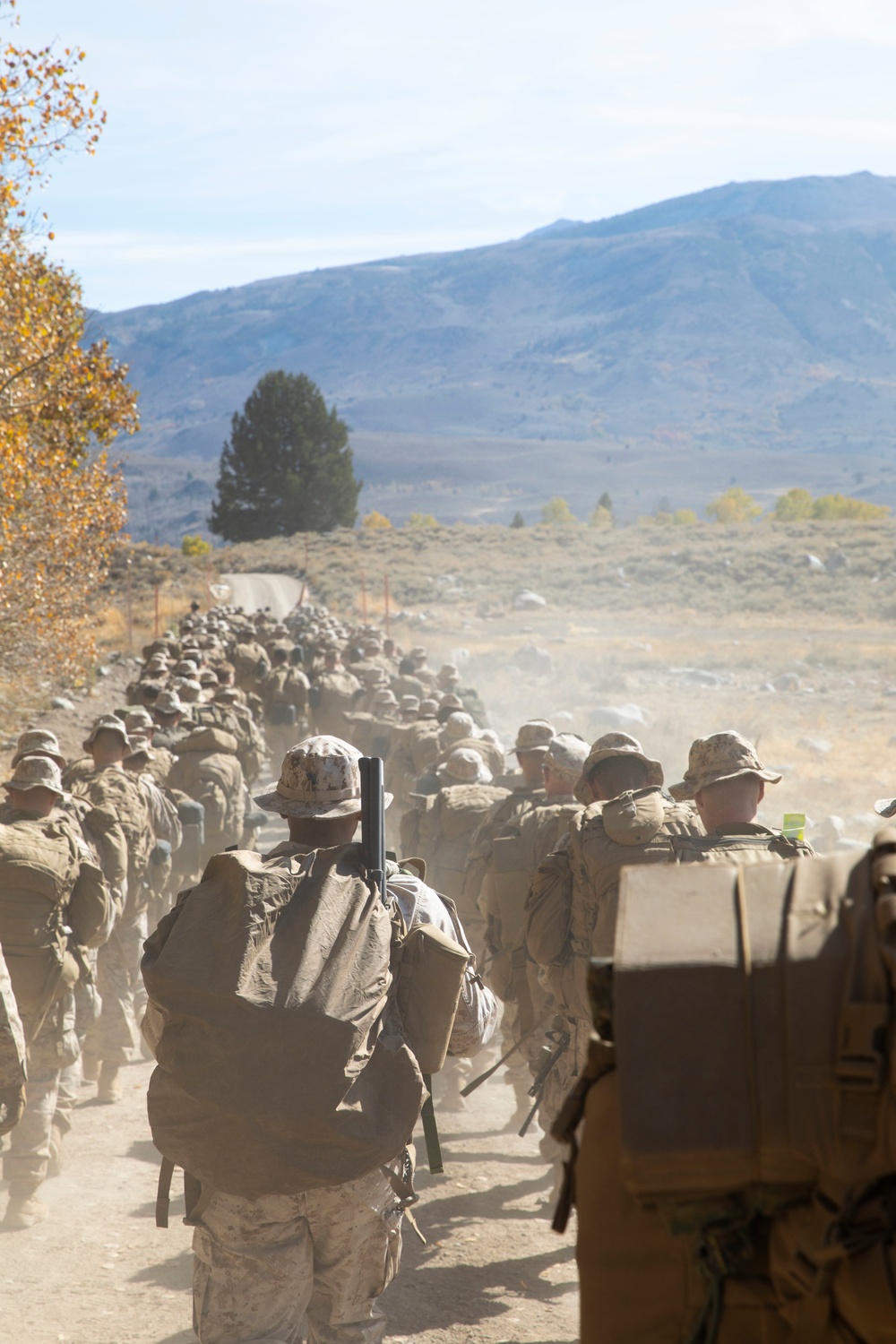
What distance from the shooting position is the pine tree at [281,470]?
84562 mm

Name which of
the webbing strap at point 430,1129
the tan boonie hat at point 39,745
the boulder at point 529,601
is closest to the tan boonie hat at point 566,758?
the tan boonie hat at point 39,745

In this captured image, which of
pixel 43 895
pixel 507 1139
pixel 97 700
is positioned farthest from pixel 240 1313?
pixel 97 700

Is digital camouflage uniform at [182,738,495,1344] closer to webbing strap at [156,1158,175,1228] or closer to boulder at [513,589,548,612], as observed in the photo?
webbing strap at [156,1158,175,1228]

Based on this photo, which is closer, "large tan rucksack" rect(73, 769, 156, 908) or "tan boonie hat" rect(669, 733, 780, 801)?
"tan boonie hat" rect(669, 733, 780, 801)

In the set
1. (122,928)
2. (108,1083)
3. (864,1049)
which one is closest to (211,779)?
(122,928)

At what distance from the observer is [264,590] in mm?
57750

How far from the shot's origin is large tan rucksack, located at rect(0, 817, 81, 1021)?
584cm

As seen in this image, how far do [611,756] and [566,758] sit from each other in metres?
0.85

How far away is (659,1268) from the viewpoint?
1.84 m

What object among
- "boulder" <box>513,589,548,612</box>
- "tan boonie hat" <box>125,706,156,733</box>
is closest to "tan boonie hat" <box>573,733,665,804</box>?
"tan boonie hat" <box>125,706,156,733</box>

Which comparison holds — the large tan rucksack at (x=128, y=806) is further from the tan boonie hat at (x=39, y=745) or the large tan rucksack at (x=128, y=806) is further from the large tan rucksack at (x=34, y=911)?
the large tan rucksack at (x=34, y=911)

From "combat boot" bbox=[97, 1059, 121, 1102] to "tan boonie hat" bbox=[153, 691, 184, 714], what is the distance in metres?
4.12

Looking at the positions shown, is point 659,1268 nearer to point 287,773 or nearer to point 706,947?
point 706,947

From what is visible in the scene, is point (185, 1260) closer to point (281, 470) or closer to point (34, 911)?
point (34, 911)
